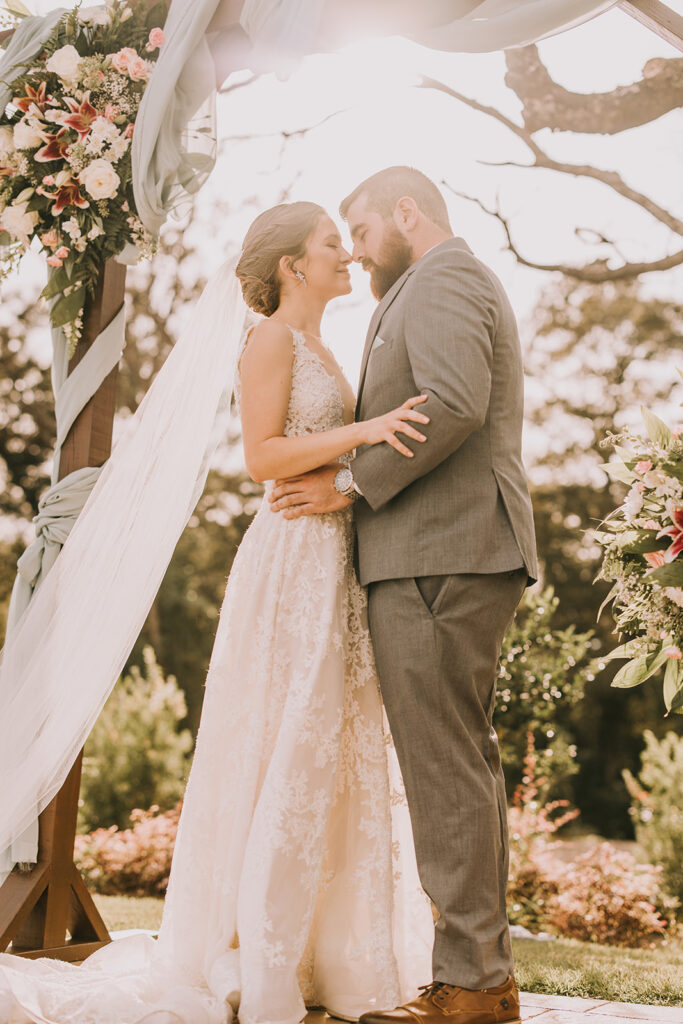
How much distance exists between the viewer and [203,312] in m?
3.33

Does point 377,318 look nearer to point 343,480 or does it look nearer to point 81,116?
point 343,480

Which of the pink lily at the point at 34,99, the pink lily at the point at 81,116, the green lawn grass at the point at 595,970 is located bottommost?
the green lawn grass at the point at 595,970

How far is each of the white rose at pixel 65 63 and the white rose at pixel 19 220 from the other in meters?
0.45

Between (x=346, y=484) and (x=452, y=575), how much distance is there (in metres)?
0.39

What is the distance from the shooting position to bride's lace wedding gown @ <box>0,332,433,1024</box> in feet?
8.67

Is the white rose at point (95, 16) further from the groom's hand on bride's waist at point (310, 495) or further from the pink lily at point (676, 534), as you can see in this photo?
the pink lily at point (676, 534)

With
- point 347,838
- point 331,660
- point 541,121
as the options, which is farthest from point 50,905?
point 541,121

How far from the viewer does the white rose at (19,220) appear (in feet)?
11.8

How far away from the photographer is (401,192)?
3.02 m

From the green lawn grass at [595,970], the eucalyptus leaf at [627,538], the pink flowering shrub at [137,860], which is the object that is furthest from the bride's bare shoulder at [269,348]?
the pink flowering shrub at [137,860]

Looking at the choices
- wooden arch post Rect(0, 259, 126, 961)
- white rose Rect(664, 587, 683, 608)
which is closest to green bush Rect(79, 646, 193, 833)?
wooden arch post Rect(0, 259, 126, 961)

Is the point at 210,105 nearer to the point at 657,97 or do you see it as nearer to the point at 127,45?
the point at 127,45

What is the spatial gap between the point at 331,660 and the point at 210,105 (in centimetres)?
195

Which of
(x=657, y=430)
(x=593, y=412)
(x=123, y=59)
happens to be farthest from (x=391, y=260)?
(x=593, y=412)
